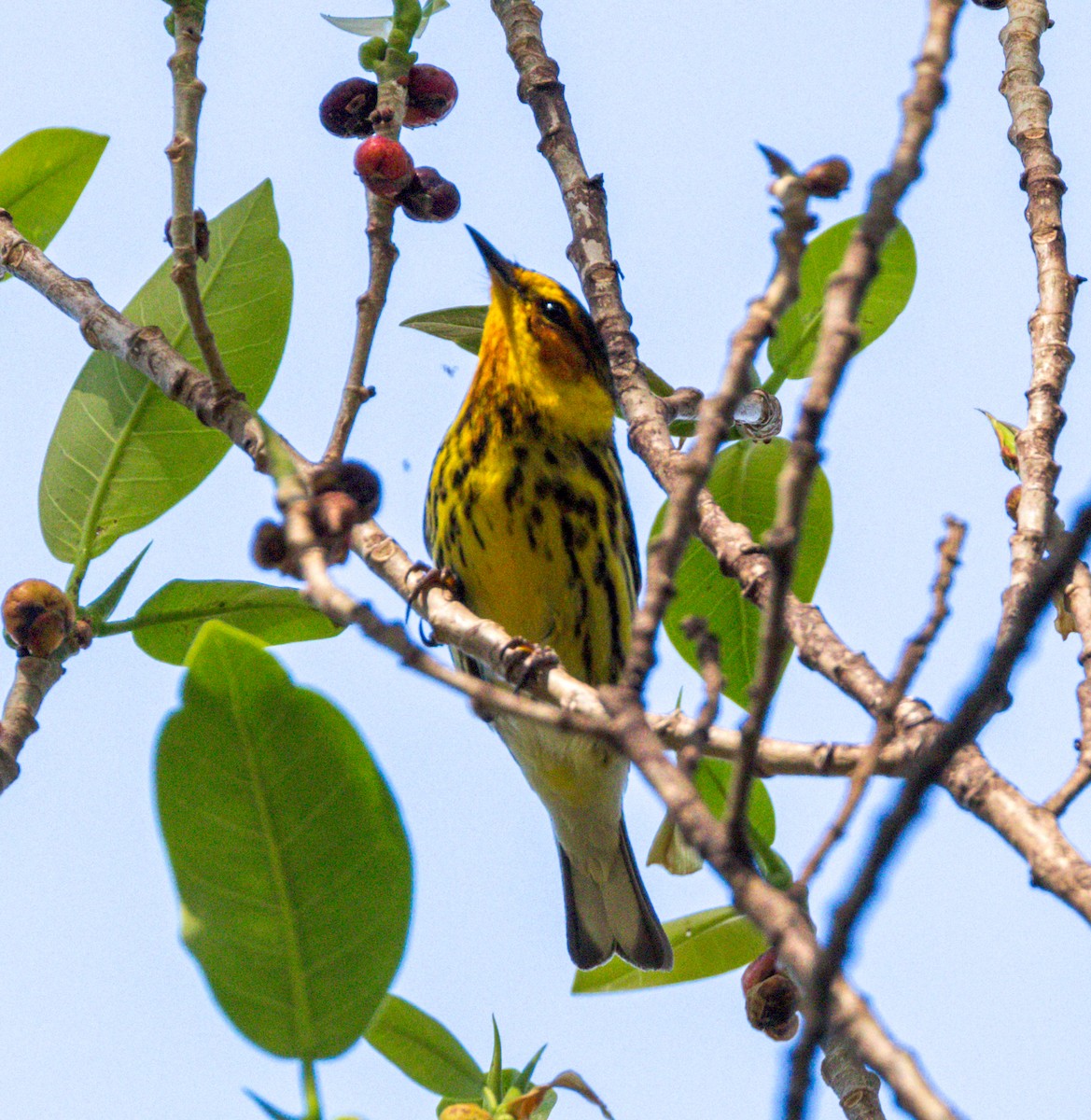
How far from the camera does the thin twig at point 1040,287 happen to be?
2.43 meters

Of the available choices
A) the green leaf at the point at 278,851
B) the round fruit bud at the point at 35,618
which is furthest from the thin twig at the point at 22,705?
the green leaf at the point at 278,851

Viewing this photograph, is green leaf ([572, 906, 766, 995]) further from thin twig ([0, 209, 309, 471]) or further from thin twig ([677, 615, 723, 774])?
thin twig ([677, 615, 723, 774])

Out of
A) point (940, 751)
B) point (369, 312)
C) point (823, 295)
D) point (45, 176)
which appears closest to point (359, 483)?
point (369, 312)

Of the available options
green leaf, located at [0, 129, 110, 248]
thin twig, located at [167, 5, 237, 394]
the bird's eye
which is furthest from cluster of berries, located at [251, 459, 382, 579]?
the bird's eye

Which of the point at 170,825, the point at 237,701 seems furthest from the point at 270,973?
the point at 237,701

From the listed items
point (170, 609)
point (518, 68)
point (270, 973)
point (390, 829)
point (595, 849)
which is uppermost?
point (518, 68)

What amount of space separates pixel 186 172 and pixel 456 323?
1587 millimetres

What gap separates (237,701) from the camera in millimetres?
1882

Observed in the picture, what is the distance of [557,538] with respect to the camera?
420cm

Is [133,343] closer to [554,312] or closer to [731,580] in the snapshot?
[731,580]

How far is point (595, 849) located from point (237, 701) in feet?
10.2

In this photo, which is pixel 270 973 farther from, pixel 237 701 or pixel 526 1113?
pixel 526 1113

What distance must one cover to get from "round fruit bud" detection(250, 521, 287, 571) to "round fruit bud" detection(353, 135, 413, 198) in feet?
3.93

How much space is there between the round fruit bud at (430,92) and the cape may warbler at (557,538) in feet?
3.57
